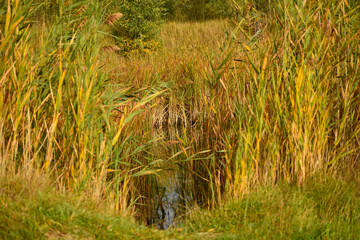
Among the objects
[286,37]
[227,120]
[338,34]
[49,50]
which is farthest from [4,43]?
[338,34]

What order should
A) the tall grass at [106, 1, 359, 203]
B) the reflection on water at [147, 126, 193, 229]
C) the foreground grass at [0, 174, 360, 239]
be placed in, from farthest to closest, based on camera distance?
the reflection on water at [147, 126, 193, 229], the tall grass at [106, 1, 359, 203], the foreground grass at [0, 174, 360, 239]

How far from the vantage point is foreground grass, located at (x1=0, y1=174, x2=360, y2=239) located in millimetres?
2570

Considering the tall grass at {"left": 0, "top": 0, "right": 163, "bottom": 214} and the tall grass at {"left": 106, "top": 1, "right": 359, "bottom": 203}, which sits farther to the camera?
the tall grass at {"left": 106, "top": 1, "right": 359, "bottom": 203}

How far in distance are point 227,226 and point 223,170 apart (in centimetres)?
71

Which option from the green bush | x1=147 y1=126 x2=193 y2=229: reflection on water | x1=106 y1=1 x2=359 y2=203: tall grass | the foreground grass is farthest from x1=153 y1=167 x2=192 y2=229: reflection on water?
the green bush

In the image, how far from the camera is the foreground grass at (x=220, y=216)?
2.57 meters

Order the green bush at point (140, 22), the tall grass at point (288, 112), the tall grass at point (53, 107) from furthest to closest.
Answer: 1. the green bush at point (140, 22)
2. the tall grass at point (288, 112)
3. the tall grass at point (53, 107)

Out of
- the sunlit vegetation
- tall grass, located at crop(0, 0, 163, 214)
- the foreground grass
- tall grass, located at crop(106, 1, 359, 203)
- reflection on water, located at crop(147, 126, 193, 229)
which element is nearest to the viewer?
the foreground grass

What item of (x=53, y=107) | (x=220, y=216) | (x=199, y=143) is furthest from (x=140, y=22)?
(x=220, y=216)

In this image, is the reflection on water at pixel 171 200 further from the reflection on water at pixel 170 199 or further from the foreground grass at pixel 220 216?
the foreground grass at pixel 220 216

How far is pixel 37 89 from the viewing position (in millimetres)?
3533

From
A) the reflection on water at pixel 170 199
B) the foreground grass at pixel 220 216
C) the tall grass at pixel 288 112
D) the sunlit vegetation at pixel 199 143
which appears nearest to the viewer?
the foreground grass at pixel 220 216

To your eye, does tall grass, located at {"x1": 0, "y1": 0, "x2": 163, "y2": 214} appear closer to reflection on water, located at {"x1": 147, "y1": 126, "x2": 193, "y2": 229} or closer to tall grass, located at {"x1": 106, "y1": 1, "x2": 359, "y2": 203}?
reflection on water, located at {"x1": 147, "y1": 126, "x2": 193, "y2": 229}

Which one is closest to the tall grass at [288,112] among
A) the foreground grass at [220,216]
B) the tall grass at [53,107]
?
the foreground grass at [220,216]
